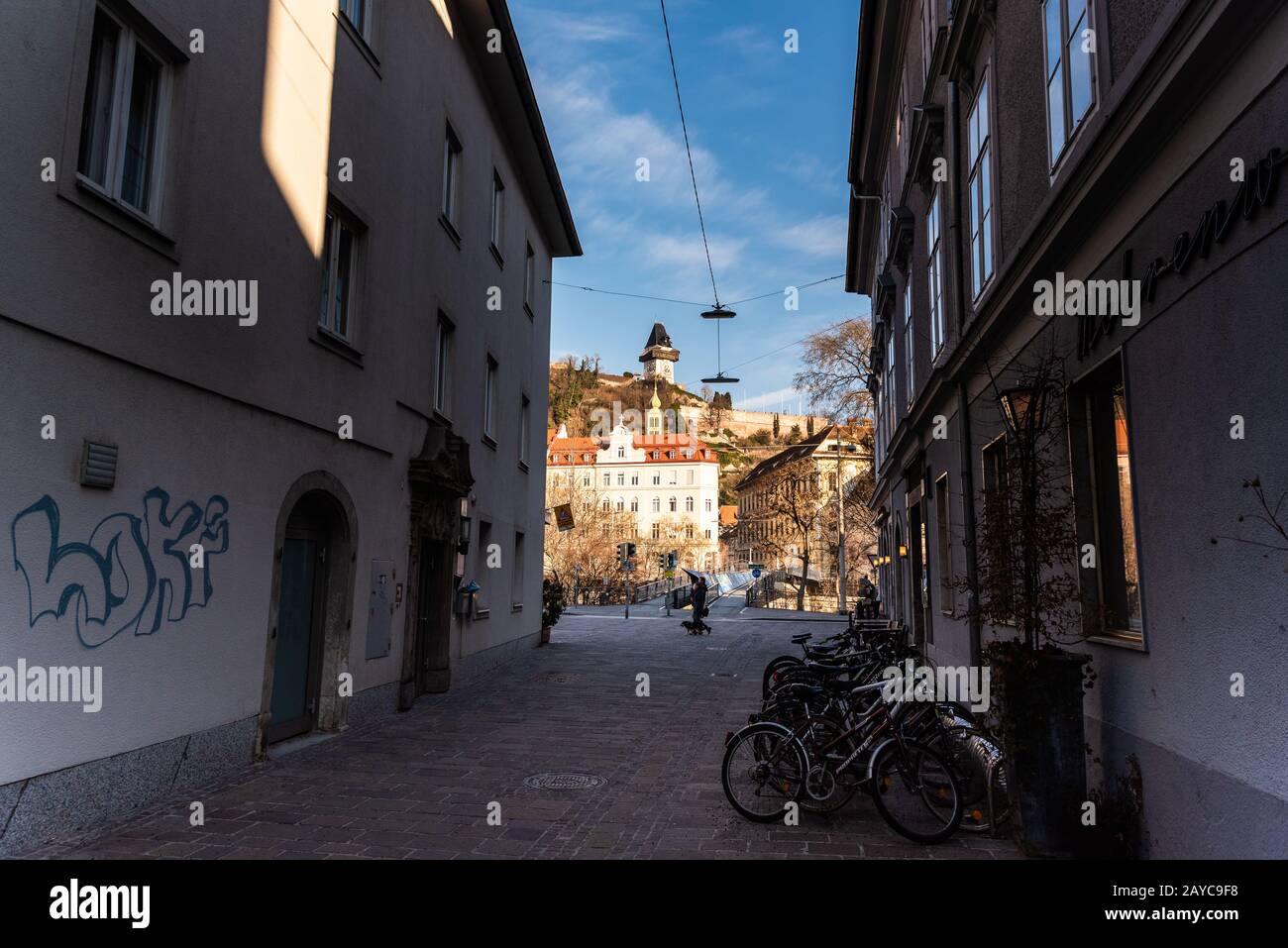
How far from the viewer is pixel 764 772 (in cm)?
676

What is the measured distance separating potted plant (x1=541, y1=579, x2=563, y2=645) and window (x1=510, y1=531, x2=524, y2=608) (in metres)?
2.59

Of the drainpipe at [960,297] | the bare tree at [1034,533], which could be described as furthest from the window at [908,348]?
the bare tree at [1034,533]

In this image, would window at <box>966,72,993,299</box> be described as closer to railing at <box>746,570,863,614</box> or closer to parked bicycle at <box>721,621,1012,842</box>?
parked bicycle at <box>721,621,1012,842</box>

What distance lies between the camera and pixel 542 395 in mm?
22141

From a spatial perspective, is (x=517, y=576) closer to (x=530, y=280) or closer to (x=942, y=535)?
(x=530, y=280)

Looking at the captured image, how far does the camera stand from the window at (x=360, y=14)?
10.6m

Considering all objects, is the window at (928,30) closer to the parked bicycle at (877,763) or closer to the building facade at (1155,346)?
the building facade at (1155,346)

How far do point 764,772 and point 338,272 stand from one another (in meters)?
7.56

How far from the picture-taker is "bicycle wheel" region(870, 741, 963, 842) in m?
6.15

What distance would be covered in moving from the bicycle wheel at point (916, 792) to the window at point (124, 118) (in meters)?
7.01

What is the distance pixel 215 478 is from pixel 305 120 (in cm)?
415

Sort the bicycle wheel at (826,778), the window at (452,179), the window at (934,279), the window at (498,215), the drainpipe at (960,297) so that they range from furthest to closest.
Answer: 1. the window at (498,215)
2. the window at (452,179)
3. the window at (934,279)
4. the drainpipe at (960,297)
5. the bicycle wheel at (826,778)

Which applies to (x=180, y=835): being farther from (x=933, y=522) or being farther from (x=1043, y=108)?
(x=933, y=522)

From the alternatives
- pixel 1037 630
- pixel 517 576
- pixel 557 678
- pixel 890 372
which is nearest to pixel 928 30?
pixel 890 372
